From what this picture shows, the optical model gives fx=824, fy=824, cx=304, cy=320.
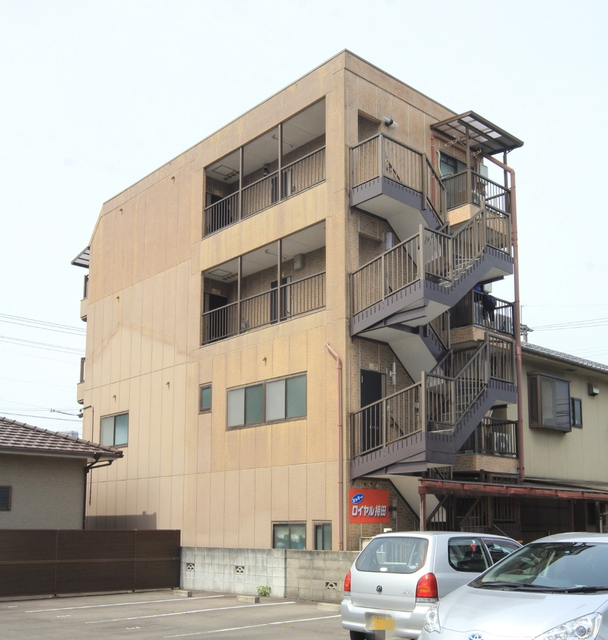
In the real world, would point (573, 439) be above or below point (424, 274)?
below

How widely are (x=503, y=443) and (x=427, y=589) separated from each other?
1061 centimetres

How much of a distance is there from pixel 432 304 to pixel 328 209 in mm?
3480

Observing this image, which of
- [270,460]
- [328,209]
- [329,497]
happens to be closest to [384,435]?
[329,497]

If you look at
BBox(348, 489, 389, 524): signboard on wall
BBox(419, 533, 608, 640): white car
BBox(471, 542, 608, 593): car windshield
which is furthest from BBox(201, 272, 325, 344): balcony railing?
BBox(419, 533, 608, 640): white car

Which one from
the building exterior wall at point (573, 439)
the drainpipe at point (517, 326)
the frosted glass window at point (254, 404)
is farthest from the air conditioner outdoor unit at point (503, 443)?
the frosted glass window at point (254, 404)

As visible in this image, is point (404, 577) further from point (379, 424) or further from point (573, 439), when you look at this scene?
point (573, 439)

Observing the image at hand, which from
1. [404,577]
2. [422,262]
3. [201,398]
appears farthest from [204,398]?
[404,577]

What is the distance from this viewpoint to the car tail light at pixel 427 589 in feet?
29.8

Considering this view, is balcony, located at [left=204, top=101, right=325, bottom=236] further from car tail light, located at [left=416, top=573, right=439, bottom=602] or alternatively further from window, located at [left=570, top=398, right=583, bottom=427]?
car tail light, located at [left=416, top=573, right=439, bottom=602]

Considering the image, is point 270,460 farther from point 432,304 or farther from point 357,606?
point 357,606

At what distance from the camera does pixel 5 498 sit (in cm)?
1916

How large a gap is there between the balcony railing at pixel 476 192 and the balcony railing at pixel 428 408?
370 centimetres

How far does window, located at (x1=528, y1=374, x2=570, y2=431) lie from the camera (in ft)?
68.8

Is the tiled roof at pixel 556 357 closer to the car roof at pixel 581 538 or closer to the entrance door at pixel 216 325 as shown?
the entrance door at pixel 216 325
